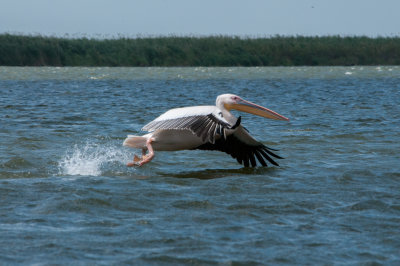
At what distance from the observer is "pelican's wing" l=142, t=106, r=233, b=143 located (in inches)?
244

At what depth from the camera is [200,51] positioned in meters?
43.7

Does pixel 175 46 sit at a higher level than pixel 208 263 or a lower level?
higher

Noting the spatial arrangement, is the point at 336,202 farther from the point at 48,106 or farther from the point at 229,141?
the point at 48,106

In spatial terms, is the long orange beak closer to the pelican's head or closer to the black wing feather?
the pelican's head

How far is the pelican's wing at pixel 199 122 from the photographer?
619 centimetres

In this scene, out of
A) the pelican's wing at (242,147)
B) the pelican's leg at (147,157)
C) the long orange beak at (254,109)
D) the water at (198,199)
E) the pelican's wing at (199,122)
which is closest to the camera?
the water at (198,199)

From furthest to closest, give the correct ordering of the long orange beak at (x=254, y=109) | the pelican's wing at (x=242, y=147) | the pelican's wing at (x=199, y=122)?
the pelican's wing at (x=242, y=147) < the long orange beak at (x=254, y=109) < the pelican's wing at (x=199, y=122)

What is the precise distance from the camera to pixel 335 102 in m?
15.8

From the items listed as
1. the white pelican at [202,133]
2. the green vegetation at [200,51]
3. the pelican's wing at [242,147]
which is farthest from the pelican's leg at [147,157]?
the green vegetation at [200,51]

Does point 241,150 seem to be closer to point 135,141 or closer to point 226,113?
point 226,113

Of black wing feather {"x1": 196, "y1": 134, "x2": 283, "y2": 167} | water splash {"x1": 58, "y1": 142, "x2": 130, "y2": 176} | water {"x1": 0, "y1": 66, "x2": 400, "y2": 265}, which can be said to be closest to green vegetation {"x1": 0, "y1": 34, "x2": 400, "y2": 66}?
water {"x1": 0, "y1": 66, "x2": 400, "y2": 265}

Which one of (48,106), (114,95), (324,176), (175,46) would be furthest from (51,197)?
(175,46)

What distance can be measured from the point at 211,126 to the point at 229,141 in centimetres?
125

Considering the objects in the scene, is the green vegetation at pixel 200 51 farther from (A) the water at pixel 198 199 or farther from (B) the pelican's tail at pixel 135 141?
(B) the pelican's tail at pixel 135 141
